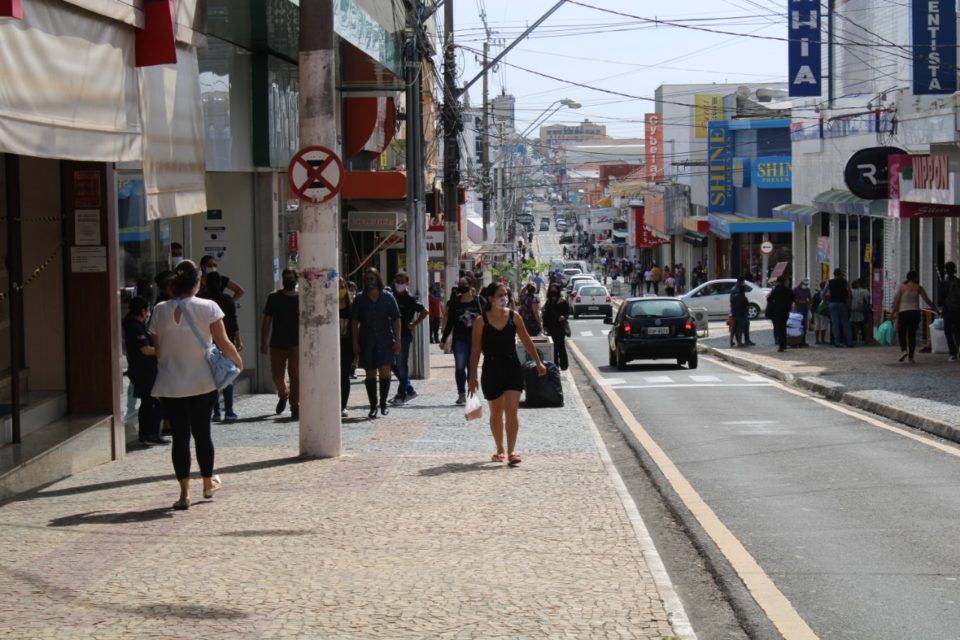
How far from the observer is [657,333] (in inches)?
1064

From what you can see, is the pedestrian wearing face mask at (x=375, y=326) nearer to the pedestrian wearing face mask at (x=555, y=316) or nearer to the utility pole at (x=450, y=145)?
the pedestrian wearing face mask at (x=555, y=316)

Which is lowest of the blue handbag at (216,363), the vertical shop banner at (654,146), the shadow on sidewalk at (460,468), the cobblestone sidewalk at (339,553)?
the shadow on sidewalk at (460,468)

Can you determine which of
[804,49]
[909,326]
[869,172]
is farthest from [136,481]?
[804,49]

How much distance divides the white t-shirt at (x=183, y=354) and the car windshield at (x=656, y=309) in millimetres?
18042

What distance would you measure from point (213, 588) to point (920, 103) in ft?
81.3

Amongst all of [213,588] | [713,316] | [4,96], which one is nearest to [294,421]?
[4,96]

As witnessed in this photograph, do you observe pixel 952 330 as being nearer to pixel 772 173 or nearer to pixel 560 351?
pixel 560 351

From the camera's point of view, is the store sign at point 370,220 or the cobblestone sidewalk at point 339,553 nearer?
the cobblestone sidewalk at point 339,553

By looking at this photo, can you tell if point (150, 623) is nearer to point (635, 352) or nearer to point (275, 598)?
point (275, 598)

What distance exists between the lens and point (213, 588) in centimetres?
729

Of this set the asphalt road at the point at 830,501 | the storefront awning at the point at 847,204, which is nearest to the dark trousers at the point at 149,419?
the asphalt road at the point at 830,501

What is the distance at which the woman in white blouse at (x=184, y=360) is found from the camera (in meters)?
9.68

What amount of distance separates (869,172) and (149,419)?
2056 cm

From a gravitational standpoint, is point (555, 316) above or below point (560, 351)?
above
